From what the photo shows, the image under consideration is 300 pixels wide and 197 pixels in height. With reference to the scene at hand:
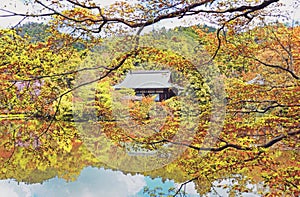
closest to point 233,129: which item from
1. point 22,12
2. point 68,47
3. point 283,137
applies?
point 283,137

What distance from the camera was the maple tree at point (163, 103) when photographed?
2420mm

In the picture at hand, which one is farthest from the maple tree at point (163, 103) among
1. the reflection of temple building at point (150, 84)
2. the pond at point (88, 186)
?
the reflection of temple building at point (150, 84)

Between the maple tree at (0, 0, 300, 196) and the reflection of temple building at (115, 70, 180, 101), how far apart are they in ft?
1.14

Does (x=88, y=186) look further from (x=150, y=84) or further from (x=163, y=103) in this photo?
(x=150, y=84)

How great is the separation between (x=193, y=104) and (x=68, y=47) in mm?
2632

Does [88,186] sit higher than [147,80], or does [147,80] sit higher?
[147,80]

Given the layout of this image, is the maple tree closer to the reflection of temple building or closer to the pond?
the pond

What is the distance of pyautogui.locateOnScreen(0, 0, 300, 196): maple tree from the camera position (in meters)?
2.42

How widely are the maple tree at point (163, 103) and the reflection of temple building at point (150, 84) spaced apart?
348mm

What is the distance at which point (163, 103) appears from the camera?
17.9 feet

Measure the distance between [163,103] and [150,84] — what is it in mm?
1125

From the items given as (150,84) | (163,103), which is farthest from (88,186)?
(150,84)

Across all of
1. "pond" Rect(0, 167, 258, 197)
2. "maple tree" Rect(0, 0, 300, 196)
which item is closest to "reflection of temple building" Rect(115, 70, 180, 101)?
"maple tree" Rect(0, 0, 300, 196)

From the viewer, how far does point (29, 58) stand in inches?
134
